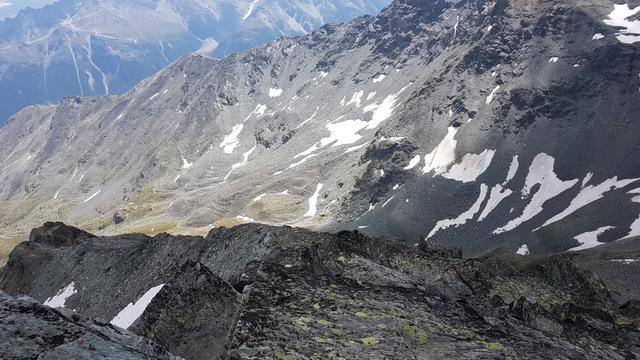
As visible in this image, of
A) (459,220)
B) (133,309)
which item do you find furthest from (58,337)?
(459,220)

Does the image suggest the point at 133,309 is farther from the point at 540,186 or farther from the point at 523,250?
the point at 540,186

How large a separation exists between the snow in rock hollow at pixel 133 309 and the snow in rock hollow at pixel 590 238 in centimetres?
11797

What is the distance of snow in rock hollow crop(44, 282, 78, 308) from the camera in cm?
4761

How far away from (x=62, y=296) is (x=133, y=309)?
1744 centimetres

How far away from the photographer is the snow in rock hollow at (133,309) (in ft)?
109

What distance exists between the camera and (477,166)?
628ft

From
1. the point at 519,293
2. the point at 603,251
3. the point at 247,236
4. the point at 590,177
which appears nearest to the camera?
the point at 519,293

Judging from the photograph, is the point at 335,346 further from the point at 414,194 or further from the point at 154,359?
the point at 414,194

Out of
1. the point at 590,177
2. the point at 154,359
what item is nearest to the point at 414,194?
the point at 590,177

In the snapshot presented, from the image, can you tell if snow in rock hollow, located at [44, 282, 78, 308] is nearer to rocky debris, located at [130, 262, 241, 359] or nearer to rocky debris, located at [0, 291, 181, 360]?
rocky debris, located at [130, 262, 241, 359]

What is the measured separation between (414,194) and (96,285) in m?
151

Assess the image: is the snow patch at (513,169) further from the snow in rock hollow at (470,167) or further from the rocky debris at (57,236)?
the rocky debris at (57,236)

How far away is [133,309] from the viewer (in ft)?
115

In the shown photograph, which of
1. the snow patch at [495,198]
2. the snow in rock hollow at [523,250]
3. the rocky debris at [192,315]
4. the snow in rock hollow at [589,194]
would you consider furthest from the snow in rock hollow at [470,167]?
the rocky debris at [192,315]
